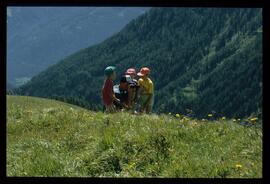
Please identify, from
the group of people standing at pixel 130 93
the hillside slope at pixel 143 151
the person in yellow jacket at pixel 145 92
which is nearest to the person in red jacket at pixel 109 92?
the group of people standing at pixel 130 93

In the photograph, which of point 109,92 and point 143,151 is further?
point 109,92

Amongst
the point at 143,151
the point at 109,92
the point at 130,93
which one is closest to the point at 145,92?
the point at 130,93

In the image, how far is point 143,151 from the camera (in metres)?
8.99

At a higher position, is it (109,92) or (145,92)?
(109,92)

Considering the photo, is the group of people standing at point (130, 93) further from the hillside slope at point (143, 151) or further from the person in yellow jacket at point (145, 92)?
the hillside slope at point (143, 151)

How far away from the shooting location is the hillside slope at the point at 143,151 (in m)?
8.12

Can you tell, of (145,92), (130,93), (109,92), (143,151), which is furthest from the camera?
(145,92)

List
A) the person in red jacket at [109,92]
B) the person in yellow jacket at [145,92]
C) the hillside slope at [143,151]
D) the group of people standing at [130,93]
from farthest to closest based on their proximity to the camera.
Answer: the person in yellow jacket at [145,92] < the group of people standing at [130,93] < the person in red jacket at [109,92] < the hillside slope at [143,151]

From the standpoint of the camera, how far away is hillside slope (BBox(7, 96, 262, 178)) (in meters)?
8.12

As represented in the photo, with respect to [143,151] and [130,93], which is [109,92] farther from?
[143,151]

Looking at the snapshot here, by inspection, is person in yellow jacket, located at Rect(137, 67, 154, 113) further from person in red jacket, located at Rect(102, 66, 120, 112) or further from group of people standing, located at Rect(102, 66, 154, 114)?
person in red jacket, located at Rect(102, 66, 120, 112)
